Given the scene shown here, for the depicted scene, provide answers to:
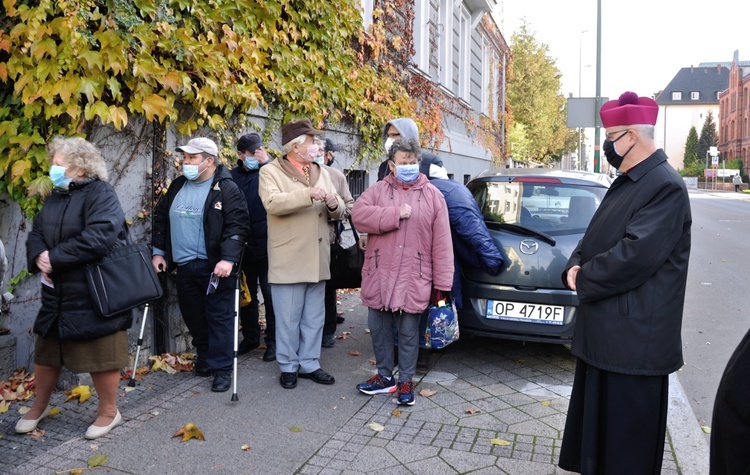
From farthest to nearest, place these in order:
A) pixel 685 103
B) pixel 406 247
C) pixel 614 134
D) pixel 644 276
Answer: pixel 685 103, pixel 406 247, pixel 614 134, pixel 644 276

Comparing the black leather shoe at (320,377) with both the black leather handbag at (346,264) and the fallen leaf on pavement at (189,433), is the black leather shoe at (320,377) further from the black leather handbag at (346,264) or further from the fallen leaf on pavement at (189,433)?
the fallen leaf on pavement at (189,433)

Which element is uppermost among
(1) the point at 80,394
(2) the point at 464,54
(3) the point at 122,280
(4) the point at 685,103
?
(4) the point at 685,103

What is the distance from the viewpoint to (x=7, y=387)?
4.96 meters

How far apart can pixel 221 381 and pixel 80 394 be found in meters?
0.99

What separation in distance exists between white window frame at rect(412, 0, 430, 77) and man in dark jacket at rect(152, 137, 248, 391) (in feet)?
28.6

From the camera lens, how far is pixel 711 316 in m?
8.33

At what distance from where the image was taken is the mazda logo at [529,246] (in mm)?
5629

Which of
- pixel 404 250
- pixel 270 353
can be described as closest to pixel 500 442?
pixel 404 250

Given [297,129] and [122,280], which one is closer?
[122,280]

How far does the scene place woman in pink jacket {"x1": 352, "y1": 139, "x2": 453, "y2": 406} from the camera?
4.93 metres

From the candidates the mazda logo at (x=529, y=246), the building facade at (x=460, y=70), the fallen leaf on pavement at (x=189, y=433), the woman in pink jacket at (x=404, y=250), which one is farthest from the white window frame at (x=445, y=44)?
the fallen leaf on pavement at (x=189, y=433)

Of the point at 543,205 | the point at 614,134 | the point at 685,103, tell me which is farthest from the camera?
the point at 685,103

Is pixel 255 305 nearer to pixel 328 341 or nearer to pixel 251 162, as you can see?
pixel 328 341

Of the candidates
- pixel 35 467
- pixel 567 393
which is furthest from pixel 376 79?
pixel 35 467
